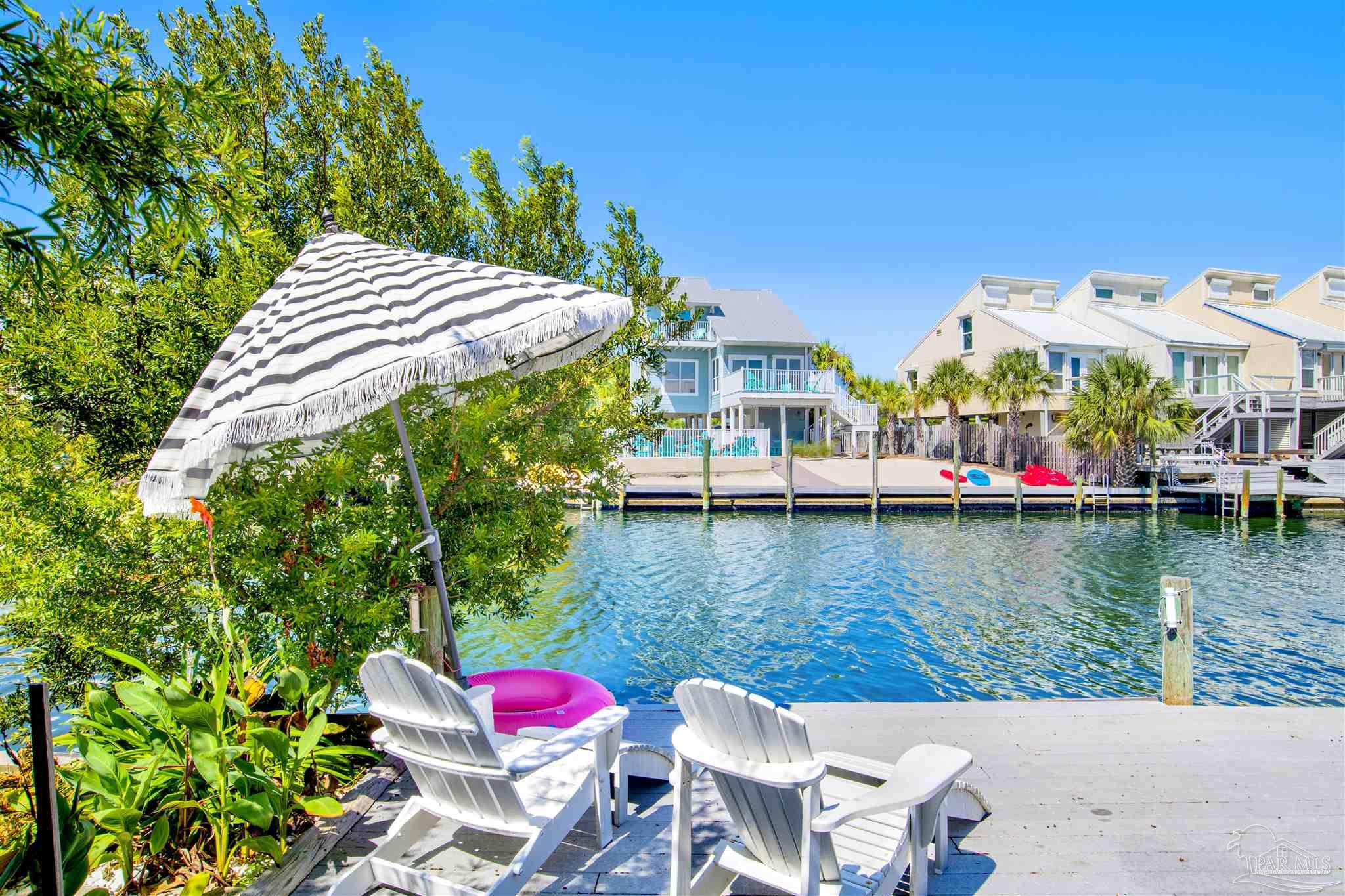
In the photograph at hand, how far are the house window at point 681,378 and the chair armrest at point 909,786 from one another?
112ft

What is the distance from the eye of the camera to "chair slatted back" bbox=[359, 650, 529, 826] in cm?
258

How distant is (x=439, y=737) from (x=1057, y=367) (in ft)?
119

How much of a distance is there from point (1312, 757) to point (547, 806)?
4.44 meters

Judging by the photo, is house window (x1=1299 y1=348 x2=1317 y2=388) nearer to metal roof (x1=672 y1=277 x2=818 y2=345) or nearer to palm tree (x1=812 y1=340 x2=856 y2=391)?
palm tree (x1=812 y1=340 x2=856 y2=391)

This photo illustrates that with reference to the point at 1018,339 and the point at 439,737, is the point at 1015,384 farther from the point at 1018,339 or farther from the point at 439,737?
the point at 439,737

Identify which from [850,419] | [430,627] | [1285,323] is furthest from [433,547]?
[1285,323]

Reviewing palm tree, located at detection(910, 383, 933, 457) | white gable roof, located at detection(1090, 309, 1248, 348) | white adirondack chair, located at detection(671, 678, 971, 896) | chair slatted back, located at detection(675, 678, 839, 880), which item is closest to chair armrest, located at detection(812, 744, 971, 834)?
white adirondack chair, located at detection(671, 678, 971, 896)

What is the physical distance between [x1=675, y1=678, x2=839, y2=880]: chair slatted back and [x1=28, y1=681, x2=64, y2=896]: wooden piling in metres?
1.72

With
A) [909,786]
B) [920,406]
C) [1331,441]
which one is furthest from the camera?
[920,406]

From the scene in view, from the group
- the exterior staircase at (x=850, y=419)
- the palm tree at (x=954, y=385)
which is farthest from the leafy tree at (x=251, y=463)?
the palm tree at (x=954, y=385)

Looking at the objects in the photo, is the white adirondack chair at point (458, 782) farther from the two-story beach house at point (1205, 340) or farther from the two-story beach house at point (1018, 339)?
the two-story beach house at point (1018, 339)

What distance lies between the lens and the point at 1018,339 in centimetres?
3334

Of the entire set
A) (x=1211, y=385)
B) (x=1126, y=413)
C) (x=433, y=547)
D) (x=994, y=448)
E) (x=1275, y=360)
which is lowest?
(x=994, y=448)

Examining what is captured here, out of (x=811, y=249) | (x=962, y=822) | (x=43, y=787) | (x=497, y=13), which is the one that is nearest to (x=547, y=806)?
(x=43, y=787)
